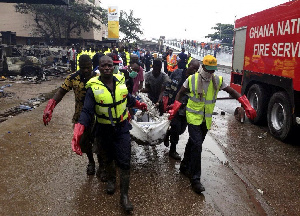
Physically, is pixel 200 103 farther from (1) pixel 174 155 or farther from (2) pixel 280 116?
(2) pixel 280 116

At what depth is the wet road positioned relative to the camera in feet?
12.1

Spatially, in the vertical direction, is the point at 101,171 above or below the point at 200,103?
below

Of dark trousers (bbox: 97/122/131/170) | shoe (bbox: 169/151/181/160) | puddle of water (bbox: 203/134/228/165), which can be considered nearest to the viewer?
dark trousers (bbox: 97/122/131/170)

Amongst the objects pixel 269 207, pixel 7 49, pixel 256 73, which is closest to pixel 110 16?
pixel 7 49

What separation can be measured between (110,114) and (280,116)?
4.88m

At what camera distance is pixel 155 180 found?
4488mm

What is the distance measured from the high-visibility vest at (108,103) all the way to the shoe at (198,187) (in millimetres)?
1410

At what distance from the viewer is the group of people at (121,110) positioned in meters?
3.50

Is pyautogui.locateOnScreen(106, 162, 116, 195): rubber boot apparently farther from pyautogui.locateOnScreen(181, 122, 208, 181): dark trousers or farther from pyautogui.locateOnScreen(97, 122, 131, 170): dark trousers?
pyautogui.locateOnScreen(181, 122, 208, 181): dark trousers

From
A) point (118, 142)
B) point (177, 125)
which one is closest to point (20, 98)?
point (177, 125)

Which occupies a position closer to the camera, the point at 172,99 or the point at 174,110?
the point at 174,110

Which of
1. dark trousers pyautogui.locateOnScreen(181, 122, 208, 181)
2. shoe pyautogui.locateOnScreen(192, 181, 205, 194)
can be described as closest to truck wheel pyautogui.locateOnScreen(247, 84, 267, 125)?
dark trousers pyautogui.locateOnScreen(181, 122, 208, 181)

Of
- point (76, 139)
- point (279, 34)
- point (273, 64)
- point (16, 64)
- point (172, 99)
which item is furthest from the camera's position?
point (16, 64)

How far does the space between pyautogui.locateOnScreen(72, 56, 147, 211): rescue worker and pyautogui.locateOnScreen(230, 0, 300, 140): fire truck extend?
13.0ft
